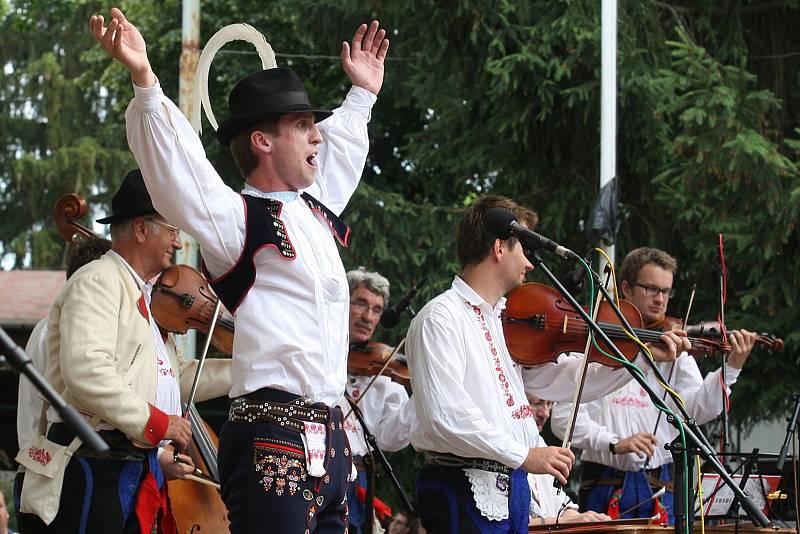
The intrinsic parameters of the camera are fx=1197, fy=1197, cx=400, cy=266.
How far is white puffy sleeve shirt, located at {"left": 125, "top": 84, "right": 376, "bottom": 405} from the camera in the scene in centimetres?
312

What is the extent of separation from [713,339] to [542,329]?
119 cm

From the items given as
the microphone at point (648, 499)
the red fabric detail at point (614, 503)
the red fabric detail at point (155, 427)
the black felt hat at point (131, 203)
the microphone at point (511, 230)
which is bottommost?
the red fabric detail at point (614, 503)

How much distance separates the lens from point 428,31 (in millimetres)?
9781

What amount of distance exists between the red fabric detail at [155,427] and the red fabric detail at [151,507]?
8.8 inches

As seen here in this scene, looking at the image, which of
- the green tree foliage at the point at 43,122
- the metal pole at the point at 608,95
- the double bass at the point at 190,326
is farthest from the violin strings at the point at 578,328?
the green tree foliage at the point at 43,122

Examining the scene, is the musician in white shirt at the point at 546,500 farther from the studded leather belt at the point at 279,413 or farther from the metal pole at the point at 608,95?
the studded leather belt at the point at 279,413

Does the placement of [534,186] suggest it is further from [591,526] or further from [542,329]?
[591,526]

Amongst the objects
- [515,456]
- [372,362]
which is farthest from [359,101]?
[372,362]

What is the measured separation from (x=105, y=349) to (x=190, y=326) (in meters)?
1.45

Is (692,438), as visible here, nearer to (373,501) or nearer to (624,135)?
(373,501)

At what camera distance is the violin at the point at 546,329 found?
16.8 ft

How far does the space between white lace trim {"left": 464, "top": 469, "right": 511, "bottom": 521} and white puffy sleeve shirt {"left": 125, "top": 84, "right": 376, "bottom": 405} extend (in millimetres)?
1037

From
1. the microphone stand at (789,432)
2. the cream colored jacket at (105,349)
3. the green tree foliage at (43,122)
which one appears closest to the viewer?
the cream colored jacket at (105,349)

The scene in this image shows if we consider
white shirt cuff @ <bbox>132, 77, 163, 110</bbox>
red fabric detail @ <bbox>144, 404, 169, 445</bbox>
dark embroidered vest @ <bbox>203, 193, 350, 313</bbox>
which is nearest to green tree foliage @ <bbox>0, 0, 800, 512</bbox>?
red fabric detail @ <bbox>144, 404, 169, 445</bbox>
